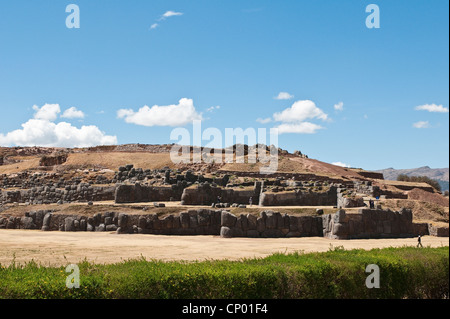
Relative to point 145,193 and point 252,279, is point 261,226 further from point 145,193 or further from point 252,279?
point 252,279

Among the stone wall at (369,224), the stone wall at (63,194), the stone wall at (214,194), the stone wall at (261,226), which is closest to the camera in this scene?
the stone wall at (369,224)

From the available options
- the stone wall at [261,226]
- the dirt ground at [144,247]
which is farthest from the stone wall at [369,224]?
the stone wall at [261,226]

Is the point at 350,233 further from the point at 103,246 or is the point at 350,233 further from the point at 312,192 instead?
the point at 103,246

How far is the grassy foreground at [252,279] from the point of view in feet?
28.0

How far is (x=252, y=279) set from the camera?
9.70 meters

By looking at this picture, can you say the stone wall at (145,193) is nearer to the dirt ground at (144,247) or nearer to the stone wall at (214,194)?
the stone wall at (214,194)

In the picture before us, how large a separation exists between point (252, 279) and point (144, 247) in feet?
36.3

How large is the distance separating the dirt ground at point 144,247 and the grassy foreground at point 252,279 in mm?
5411

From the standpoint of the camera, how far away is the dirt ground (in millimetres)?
16969

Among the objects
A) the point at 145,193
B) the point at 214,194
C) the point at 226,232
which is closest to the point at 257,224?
the point at 226,232
